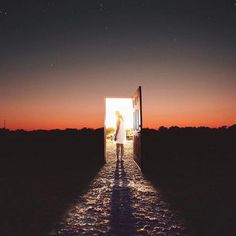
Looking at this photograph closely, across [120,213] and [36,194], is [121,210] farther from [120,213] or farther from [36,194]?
[36,194]

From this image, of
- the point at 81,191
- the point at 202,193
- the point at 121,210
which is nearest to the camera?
the point at 121,210

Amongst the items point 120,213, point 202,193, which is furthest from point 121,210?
point 202,193

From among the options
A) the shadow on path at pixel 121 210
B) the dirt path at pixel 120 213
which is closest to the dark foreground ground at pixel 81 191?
the dirt path at pixel 120 213

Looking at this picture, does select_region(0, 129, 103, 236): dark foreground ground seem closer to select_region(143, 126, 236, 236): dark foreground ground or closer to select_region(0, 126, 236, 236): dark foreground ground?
select_region(0, 126, 236, 236): dark foreground ground

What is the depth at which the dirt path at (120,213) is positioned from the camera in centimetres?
426

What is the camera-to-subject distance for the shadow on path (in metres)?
4.27

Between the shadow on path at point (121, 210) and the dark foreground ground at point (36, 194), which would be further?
the dark foreground ground at point (36, 194)

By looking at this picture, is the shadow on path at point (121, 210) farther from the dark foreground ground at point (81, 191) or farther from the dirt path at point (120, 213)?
the dark foreground ground at point (81, 191)

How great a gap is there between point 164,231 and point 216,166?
280 inches

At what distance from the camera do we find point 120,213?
16.6ft

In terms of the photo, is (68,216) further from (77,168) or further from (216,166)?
(216,166)

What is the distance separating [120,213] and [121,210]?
17 cm

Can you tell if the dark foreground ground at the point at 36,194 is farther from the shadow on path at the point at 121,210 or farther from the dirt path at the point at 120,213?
the shadow on path at the point at 121,210


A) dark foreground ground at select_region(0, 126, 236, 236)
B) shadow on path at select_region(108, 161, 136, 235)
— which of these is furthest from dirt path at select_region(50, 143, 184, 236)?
dark foreground ground at select_region(0, 126, 236, 236)
